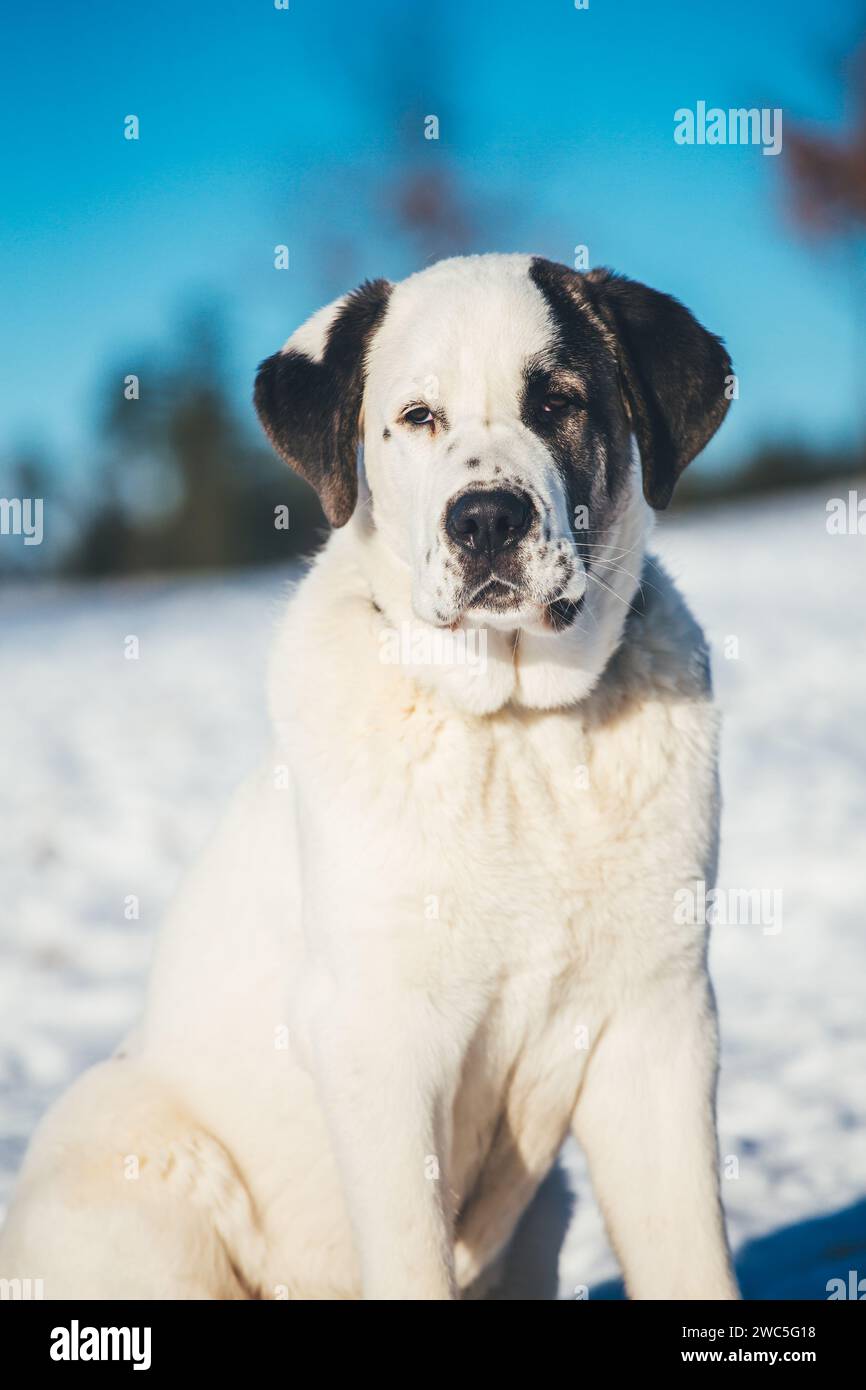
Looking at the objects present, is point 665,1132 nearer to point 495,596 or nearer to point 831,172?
point 495,596

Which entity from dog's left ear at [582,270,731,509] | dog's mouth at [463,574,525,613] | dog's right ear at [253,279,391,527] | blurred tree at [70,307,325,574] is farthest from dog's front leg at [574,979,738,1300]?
blurred tree at [70,307,325,574]

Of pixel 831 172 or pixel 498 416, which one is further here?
pixel 831 172

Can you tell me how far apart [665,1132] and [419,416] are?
4.93 ft

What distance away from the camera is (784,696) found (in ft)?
28.3

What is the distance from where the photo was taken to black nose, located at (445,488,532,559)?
252cm

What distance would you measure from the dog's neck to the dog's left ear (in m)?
0.11

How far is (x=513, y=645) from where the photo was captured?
109 inches

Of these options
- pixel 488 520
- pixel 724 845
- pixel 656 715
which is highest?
pixel 488 520

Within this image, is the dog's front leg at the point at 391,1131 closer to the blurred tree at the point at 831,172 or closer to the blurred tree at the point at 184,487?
the blurred tree at the point at 184,487

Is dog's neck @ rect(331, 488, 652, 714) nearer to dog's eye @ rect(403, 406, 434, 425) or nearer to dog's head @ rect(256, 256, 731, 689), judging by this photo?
dog's head @ rect(256, 256, 731, 689)

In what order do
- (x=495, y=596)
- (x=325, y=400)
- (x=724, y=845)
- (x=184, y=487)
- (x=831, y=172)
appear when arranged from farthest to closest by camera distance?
(x=831, y=172) → (x=184, y=487) → (x=724, y=845) → (x=325, y=400) → (x=495, y=596)

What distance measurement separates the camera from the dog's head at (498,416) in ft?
8.45

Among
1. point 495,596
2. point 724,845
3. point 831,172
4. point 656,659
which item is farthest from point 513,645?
point 831,172

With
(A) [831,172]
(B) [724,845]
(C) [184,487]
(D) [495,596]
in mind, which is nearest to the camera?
(D) [495,596]
